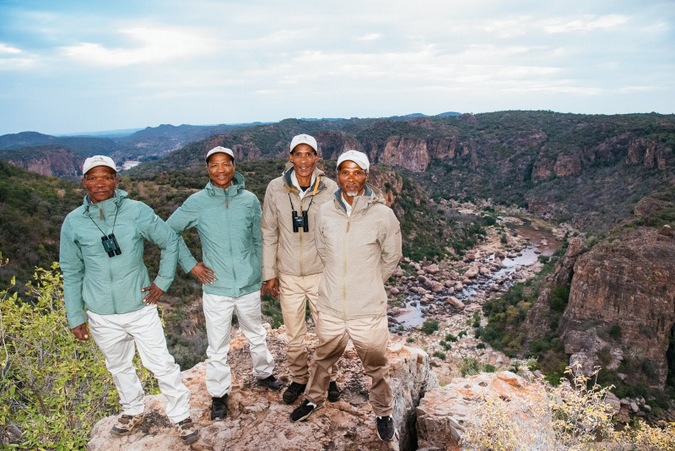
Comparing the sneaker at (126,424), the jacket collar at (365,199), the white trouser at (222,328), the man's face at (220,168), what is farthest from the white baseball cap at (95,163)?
the sneaker at (126,424)

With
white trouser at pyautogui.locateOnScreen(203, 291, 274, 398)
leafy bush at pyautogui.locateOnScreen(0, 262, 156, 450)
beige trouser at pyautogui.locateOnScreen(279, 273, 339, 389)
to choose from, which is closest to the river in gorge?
leafy bush at pyautogui.locateOnScreen(0, 262, 156, 450)

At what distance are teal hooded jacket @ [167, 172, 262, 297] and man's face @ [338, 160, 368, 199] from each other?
0.93 meters

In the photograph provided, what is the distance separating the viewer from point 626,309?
695 inches

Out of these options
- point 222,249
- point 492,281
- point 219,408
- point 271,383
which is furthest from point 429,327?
point 222,249

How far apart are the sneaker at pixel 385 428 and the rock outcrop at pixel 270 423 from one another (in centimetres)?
10

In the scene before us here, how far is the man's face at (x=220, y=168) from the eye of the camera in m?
3.34

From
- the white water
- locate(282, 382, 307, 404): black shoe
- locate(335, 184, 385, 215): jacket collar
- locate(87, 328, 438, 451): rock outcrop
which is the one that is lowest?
the white water

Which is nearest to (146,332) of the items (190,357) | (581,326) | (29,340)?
(29,340)

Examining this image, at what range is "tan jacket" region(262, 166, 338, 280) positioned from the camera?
11.2ft

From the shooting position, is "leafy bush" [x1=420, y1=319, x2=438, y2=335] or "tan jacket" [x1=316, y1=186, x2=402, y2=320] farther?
"leafy bush" [x1=420, y1=319, x2=438, y2=335]

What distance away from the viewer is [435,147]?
7556 cm

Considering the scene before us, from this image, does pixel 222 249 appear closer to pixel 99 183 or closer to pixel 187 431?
pixel 99 183

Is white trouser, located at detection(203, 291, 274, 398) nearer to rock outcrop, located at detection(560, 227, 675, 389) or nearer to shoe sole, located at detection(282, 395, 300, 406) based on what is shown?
shoe sole, located at detection(282, 395, 300, 406)

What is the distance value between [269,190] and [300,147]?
46 centimetres
